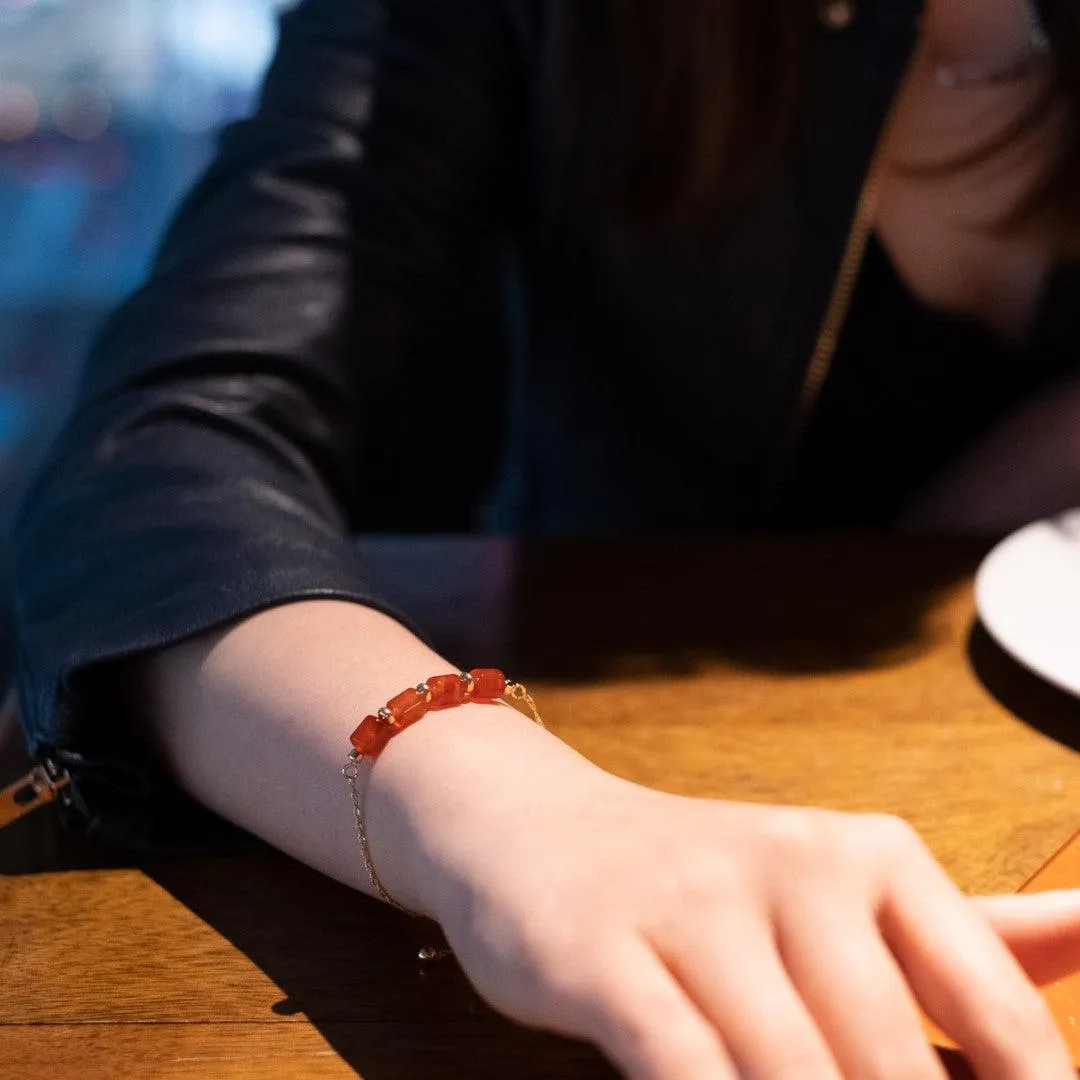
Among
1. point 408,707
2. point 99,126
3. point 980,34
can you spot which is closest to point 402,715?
point 408,707

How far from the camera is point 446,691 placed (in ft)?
1.33

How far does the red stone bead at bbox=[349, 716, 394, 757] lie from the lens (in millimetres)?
390

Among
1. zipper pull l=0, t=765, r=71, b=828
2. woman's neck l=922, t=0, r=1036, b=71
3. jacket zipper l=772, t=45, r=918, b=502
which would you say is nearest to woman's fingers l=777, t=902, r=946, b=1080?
zipper pull l=0, t=765, r=71, b=828

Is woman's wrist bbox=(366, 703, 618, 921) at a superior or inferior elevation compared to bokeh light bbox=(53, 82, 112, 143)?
superior

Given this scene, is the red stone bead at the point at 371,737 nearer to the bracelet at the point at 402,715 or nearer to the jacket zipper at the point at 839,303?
the bracelet at the point at 402,715

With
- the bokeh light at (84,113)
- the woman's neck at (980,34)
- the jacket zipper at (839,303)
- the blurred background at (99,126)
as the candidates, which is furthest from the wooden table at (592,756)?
the bokeh light at (84,113)

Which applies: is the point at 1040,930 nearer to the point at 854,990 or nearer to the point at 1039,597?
the point at 854,990

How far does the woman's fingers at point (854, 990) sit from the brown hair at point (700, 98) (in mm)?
501

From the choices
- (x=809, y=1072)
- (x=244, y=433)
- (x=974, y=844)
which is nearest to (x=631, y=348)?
(x=244, y=433)

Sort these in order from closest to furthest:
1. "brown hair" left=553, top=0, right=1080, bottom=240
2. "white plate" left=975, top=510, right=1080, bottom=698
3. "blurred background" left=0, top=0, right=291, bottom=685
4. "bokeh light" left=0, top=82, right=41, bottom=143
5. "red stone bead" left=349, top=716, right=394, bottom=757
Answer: "red stone bead" left=349, top=716, right=394, bottom=757, "white plate" left=975, top=510, right=1080, bottom=698, "brown hair" left=553, top=0, right=1080, bottom=240, "blurred background" left=0, top=0, right=291, bottom=685, "bokeh light" left=0, top=82, right=41, bottom=143

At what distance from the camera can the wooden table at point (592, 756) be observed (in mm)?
353

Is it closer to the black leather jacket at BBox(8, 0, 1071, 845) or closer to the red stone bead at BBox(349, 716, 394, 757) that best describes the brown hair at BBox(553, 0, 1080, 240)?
the black leather jacket at BBox(8, 0, 1071, 845)

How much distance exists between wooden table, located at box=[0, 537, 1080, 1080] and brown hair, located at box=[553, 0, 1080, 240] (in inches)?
9.0

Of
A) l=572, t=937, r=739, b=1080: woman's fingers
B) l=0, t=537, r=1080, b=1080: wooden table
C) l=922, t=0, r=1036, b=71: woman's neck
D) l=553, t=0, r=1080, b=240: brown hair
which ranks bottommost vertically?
l=0, t=537, r=1080, b=1080: wooden table
